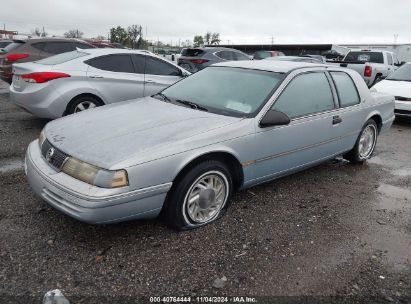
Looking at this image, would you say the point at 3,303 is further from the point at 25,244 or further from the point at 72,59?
the point at 72,59

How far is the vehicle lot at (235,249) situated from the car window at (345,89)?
1.16 metres

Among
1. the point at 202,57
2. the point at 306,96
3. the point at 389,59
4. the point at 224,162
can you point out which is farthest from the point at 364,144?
the point at 389,59

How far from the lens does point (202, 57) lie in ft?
41.4

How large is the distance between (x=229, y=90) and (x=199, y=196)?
131 centimetres

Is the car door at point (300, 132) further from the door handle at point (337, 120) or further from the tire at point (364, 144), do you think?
the tire at point (364, 144)

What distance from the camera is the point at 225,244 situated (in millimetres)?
3193

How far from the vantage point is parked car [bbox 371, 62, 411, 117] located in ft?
27.1

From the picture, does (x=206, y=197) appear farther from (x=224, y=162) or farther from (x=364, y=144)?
(x=364, y=144)

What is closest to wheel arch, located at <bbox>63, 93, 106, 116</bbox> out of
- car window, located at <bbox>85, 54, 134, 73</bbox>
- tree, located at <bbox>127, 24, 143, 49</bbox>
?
car window, located at <bbox>85, 54, 134, 73</bbox>

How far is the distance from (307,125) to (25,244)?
9.62ft

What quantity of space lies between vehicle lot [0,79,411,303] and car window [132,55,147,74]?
3153 mm

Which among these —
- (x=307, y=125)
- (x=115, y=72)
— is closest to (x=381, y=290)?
(x=307, y=125)

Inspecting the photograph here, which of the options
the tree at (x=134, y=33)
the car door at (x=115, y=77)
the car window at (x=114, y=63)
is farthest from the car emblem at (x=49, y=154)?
the tree at (x=134, y=33)

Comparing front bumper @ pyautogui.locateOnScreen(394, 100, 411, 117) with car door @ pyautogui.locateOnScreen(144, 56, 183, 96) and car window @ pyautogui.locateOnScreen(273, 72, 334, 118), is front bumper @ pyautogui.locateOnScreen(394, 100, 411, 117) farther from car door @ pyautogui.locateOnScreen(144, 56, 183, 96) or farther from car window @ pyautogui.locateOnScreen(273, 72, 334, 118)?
car door @ pyautogui.locateOnScreen(144, 56, 183, 96)
